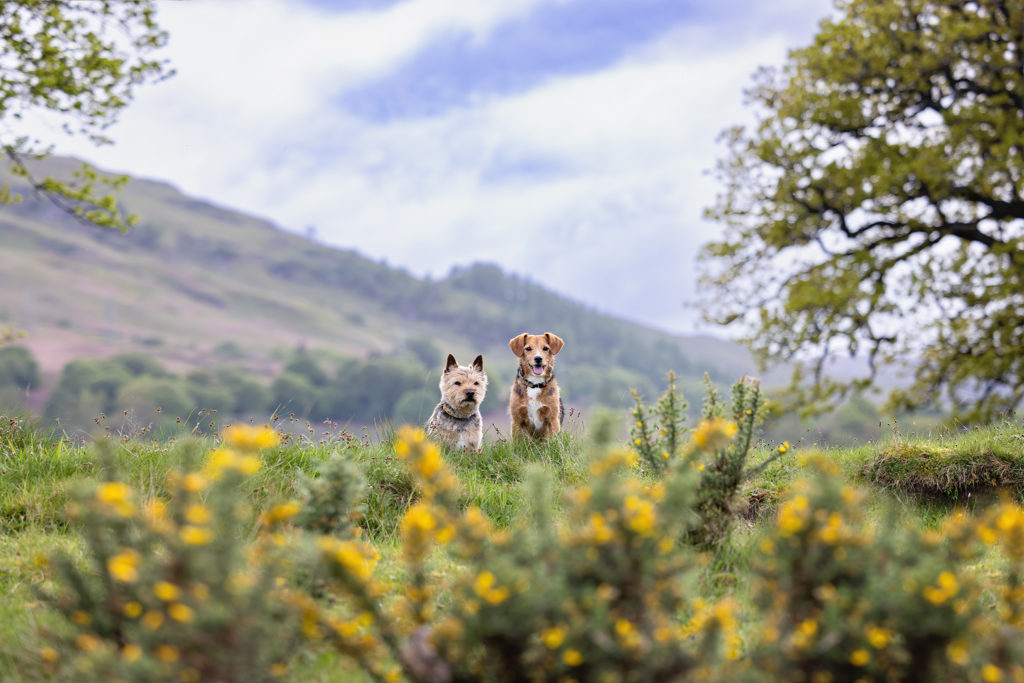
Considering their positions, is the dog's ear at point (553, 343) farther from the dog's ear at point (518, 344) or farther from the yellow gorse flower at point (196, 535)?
the yellow gorse flower at point (196, 535)

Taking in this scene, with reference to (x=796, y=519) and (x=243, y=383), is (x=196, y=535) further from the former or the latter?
(x=243, y=383)

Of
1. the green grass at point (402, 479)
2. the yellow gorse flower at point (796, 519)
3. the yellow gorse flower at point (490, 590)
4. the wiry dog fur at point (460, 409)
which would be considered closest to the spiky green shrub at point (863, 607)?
the yellow gorse flower at point (796, 519)

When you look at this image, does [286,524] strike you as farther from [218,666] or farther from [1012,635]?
[1012,635]

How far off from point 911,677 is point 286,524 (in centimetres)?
413

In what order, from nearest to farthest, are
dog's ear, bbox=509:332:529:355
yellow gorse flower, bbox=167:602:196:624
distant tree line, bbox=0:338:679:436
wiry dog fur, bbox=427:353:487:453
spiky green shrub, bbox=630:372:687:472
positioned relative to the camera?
yellow gorse flower, bbox=167:602:196:624
spiky green shrub, bbox=630:372:687:472
wiry dog fur, bbox=427:353:487:453
dog's ear, bbox=509:332:529:355
distant tree line, bbox=0:338:679:436

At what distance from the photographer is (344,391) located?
159m

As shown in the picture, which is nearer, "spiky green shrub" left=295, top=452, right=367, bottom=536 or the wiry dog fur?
"spiky green shrub" left=295, top=452, right=367, bottom=536

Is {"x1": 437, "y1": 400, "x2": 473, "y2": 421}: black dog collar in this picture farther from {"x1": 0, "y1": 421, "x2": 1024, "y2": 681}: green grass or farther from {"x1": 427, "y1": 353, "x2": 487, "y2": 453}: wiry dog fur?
{"x1": 0, "y1": 421, "x2": 1024, "y2": 681}: green grass

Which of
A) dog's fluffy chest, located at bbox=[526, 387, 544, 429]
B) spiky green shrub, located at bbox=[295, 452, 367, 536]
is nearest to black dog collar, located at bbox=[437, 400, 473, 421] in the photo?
dog's fluffy chest, located at bbox=[526, 387, 544, 429]

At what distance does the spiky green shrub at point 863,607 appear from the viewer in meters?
3.08

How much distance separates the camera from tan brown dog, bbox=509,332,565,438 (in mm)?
9023

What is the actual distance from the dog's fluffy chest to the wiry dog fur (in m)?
0.58

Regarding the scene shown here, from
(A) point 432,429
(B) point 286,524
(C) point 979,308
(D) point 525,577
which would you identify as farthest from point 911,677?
(C) point 979,308

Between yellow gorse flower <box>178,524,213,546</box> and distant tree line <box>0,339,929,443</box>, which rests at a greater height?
yellow gorse flower <box>178,524,213,546</box>
